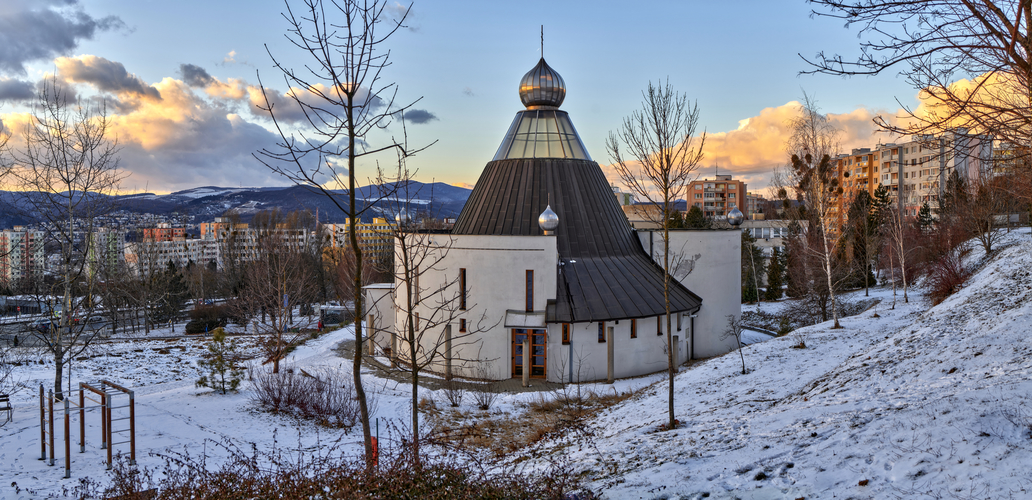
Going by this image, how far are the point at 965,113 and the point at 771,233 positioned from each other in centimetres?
5396

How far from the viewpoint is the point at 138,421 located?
11.4 meters

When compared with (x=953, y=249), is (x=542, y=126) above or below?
above

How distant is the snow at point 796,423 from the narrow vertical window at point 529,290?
3.14 meters

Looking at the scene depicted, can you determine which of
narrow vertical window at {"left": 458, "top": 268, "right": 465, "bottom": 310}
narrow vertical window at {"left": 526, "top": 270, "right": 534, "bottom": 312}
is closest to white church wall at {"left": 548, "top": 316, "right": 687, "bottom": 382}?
narrow vertical window at {"left": 526, "top": 270, "right": 534, "bottom": 312}

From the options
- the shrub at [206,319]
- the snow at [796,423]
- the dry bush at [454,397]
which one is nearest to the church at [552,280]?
the dry bush at [454,397]

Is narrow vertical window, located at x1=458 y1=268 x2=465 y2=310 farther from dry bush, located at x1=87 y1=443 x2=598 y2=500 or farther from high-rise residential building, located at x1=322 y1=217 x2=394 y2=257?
dry bush, located at x1=87 y1=443 x2=598 y2=500

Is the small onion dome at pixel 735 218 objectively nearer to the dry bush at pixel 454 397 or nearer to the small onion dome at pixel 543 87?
the small onion dome at pixel 543 87

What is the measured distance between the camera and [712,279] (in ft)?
71.9

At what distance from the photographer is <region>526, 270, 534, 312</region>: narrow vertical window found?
18.0 m

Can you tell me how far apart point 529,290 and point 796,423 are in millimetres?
11156

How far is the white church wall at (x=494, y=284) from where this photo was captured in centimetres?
1794

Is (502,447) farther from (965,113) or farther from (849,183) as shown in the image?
(849,183)

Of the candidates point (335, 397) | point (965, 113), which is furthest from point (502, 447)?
point (965, 113)

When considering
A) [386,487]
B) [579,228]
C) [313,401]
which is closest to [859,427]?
[386,487]
